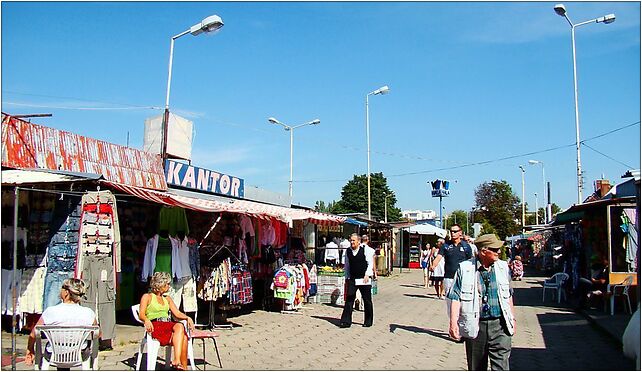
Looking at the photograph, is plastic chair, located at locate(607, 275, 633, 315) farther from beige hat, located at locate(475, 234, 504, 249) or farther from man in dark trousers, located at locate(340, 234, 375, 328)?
beige hat, located at locate(475, 234, 504, 249)

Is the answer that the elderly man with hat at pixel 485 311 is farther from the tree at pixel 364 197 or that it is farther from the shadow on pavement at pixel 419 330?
the tree at pixel 364 197

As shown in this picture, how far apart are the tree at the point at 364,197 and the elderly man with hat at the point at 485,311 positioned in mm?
62244

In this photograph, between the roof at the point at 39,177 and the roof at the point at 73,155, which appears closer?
the roof at the point at 39,177

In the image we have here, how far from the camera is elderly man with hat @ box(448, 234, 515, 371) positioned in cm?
560

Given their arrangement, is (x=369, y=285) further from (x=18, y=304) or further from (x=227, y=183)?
(x=227, y=183)

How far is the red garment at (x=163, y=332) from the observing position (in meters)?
7.29

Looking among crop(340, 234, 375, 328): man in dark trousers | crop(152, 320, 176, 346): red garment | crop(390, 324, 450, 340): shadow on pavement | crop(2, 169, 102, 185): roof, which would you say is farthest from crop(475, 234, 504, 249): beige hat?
crop(340, 234, 375, 328): man in dark trousers

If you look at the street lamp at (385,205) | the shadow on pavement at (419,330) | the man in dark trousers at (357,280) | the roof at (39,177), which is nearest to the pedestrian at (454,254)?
the shadow on pavement at (419,330)

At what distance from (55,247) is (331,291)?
8420 mm

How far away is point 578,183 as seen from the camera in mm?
24672

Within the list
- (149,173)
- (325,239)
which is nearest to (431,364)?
(149,173)

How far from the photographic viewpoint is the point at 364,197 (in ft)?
229

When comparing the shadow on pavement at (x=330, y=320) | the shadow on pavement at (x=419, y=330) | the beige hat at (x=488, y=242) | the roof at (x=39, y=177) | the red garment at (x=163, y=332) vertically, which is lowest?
the shadow on pavement at (x=419, y=330)

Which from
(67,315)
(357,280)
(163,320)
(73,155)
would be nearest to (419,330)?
(357,280)
